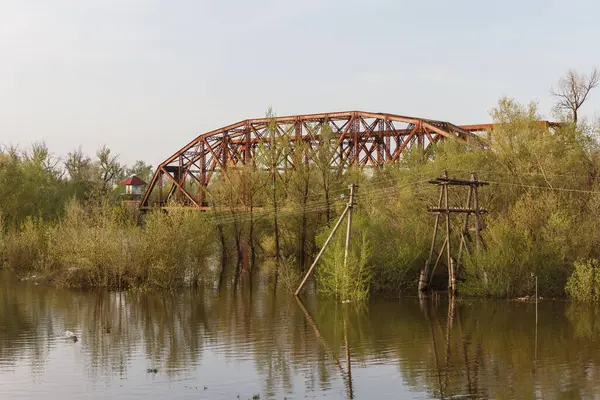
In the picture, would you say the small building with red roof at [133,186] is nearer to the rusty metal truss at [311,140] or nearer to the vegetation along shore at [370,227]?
the rusty metal truss at [311,140]

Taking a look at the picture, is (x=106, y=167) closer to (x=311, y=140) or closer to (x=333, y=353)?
(x=311, y=140)

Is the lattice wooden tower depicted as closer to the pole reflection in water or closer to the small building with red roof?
the pole reflection in water

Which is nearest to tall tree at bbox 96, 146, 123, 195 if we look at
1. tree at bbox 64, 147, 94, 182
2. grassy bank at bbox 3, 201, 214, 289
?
tree at bbox 64, 147, 94, 182

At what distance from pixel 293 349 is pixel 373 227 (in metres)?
16.1

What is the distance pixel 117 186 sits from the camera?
308 ft

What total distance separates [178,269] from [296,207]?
15704 mm

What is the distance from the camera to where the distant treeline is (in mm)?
34875

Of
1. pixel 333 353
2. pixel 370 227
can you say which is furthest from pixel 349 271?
pixel 333 353

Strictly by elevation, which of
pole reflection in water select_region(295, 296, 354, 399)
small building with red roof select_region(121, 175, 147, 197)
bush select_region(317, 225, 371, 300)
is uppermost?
small building with red roof select_region(121, 175, 147, 197)

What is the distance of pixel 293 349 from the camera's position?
2412 cm

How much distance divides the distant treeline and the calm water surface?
2.12 meters

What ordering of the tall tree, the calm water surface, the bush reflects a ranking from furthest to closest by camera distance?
the tall tree
the bush
the calm water surface

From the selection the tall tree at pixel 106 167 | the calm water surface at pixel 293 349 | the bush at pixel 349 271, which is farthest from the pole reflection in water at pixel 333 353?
the tall tree at pixel 106 167

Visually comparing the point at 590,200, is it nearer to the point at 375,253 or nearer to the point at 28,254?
the point at 375,253
